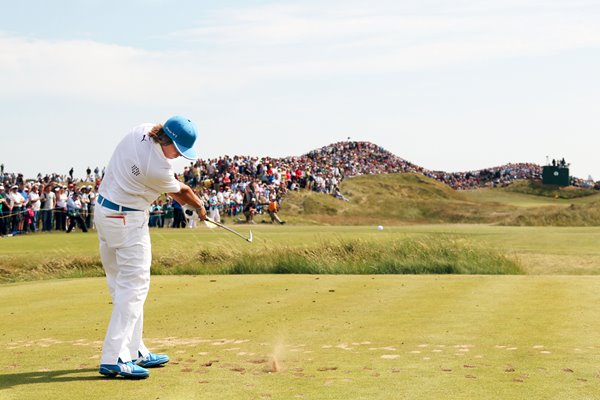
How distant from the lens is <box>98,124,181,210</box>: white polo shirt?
8.06 metres

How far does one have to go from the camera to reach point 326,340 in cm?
1048

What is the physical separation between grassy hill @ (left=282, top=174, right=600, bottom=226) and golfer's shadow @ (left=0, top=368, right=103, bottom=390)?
45.4m

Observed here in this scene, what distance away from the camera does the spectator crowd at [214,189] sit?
1462 inches

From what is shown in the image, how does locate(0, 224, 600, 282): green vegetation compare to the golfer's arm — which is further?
locate(0, 224, 600, 282): green vegetation

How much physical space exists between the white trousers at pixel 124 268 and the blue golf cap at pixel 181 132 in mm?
745

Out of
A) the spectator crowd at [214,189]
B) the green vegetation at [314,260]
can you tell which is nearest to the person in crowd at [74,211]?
the spectator crowd at [214,189]

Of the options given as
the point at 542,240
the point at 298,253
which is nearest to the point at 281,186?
the point at 542,240

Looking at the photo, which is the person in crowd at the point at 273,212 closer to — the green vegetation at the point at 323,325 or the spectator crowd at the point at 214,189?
the spectator crowd at the point at 214,189

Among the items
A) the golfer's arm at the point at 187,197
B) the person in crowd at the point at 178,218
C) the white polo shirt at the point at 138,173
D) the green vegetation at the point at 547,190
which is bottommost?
the person in crowd at the point at 178,218

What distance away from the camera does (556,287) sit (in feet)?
52.6

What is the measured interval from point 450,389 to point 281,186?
51.2 metres

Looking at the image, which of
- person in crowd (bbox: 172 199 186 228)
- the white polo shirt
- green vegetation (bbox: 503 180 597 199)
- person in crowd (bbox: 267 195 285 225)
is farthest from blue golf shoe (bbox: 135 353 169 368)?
green vegetation (bbox: 503 180 597 199)

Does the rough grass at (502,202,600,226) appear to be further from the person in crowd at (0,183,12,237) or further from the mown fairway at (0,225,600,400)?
the mown fairway at (0,225,600,400)

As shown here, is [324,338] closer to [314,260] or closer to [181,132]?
[181,132]
